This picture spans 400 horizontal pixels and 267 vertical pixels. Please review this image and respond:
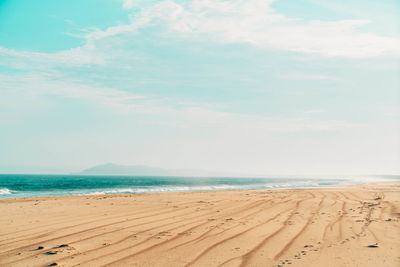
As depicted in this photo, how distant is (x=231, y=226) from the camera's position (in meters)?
7.81

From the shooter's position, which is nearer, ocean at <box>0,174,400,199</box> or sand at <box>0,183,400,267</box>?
sand at <box>0,183,400,267</box>

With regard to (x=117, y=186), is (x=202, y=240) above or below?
above

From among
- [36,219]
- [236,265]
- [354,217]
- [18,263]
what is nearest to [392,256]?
[236,265]

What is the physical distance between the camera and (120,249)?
559 cm

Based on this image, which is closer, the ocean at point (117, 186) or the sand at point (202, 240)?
the sand at point (202, 240)

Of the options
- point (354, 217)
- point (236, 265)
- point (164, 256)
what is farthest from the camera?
point (354, 217)

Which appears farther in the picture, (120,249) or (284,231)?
(284,231)

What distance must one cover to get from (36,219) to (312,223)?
8.26 metres

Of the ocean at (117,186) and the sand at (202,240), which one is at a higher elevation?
the sand at (202,240)

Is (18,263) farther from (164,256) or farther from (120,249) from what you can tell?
(164,256)

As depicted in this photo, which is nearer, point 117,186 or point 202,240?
point 202,240

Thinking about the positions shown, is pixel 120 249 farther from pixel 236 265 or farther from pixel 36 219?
pixel 36 219

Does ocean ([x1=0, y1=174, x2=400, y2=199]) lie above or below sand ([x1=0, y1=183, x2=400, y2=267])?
below

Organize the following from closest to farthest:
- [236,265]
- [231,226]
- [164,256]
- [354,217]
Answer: [236,265] → [164,256] → [231,226] → [354,217]
